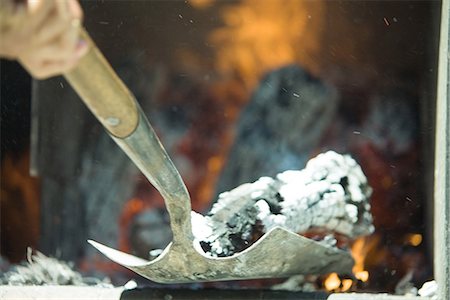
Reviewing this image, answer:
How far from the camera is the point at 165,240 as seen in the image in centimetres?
156

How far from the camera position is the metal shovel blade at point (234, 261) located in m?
1.04

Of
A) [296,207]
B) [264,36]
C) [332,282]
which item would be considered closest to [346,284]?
[332,282]

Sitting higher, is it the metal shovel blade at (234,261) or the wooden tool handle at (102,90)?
the wooden tool handle at (102,90)

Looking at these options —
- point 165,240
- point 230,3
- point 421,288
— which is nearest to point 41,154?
point 165,240

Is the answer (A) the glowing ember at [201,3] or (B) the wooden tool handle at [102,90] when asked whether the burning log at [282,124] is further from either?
(B) the wooden tool handle at [102,90]

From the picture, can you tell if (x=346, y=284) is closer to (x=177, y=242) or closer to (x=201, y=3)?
(x=177, y=242)

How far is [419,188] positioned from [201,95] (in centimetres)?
53

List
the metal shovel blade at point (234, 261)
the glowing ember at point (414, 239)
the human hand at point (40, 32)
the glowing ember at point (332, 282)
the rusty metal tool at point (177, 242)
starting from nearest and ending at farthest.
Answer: the human hand at point (40, 32) < the rusty metal tool at point (177, 242) < the metal shovel blade at point (234, 261) < the glowing ember at point (332, 282) < the glowing ember at point (414, 239)

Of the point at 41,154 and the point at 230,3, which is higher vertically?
the point at 230,3

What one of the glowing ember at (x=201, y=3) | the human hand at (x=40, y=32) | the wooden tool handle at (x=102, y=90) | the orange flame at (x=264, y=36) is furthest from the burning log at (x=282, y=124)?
the human hand at (x=40, y=32)

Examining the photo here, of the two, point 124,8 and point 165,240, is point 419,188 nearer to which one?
point 165,240

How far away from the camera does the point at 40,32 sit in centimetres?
58

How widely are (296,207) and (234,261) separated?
0.56 ft

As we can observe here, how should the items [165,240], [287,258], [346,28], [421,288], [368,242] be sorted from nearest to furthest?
[287,258] → [421,288] → [368,242] → [165,240] → [346,28]
